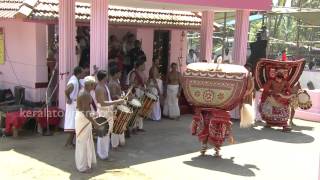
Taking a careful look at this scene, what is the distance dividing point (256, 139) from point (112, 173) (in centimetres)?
410

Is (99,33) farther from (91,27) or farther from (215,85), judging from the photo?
(215,85)

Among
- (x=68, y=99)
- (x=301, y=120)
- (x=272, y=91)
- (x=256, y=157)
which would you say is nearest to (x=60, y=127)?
(x=68, y=99)

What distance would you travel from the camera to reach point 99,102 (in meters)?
7.75

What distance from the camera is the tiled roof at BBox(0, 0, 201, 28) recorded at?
408 inches

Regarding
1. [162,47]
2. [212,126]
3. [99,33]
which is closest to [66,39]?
[99,33]

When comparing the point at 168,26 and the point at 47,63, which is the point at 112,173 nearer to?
the point at 47,63

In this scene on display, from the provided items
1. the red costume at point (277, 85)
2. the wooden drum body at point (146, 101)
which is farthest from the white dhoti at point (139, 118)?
the red costume at point (277, 85)

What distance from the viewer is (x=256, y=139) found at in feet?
33.7

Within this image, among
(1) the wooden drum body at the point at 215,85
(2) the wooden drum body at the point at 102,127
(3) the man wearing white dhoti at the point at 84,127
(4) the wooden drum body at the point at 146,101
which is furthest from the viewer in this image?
(4) the wooden drum body at the point at 146,101

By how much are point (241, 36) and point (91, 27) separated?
4.66 m

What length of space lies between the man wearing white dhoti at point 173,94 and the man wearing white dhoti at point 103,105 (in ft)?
13.4

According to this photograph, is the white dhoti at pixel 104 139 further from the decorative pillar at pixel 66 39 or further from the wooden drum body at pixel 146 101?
the decorative pillar at pixel 66 39

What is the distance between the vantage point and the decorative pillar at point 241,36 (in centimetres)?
1208

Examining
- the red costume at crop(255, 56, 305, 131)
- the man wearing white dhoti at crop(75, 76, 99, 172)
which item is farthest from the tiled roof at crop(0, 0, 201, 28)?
the man wearing white dhoti at crop(75, 76, 99, 172)
